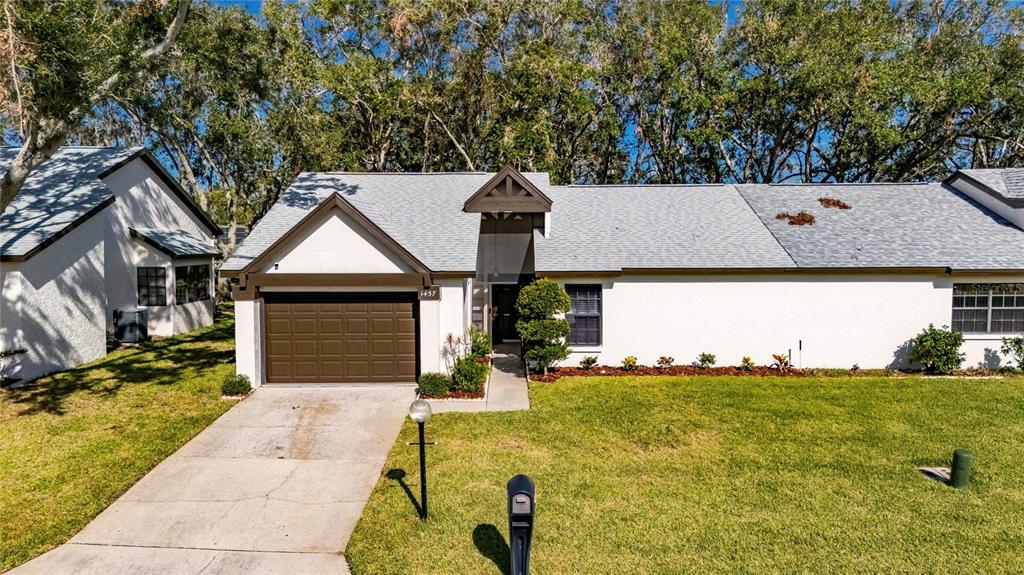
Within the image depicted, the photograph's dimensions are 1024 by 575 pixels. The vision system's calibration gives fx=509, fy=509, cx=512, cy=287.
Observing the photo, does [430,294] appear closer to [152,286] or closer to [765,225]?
[765,225]

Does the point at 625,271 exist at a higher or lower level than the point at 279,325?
higher

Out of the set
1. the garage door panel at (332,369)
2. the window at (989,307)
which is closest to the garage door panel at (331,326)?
the garage door panel at (332,369)

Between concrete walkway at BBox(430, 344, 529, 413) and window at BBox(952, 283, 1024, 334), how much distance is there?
499 inches

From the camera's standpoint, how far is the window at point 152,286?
19.2 meters

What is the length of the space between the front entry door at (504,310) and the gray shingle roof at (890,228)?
28.1 ft

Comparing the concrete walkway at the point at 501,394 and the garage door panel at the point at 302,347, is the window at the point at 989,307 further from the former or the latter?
the garage door panel at the point at 302,347

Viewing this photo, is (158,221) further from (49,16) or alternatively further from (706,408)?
(706,408)

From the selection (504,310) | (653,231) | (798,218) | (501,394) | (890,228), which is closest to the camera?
(501,394)

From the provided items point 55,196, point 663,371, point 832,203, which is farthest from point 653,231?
point 55,196

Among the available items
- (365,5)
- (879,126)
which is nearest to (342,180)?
(365,5)

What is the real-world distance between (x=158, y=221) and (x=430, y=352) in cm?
1525

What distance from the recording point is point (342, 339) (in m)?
13.3

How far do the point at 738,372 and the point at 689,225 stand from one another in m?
5.08

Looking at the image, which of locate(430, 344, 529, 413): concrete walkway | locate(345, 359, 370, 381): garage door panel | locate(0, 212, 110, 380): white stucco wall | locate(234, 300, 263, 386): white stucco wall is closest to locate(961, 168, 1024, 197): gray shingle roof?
locate(430, 344, 529, 413): concrete walkway
